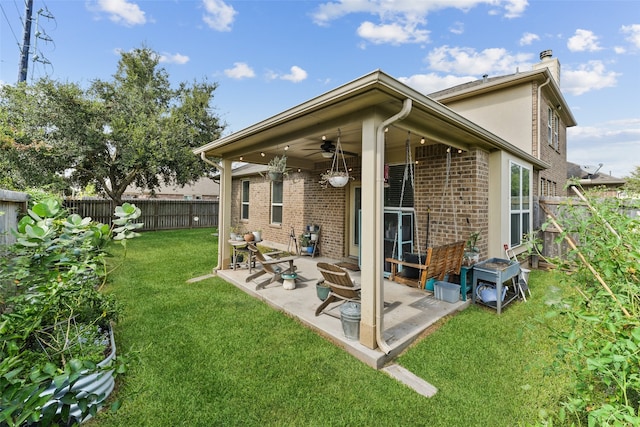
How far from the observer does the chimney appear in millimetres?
10125

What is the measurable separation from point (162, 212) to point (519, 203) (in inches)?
637

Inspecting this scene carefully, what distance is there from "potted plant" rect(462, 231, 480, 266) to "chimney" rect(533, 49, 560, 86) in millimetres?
9125

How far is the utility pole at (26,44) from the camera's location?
11406 mm

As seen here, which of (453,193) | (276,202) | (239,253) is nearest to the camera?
(453,193)

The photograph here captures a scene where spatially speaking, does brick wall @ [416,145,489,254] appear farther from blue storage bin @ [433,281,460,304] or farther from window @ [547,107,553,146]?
window @ [547,107,553,146]

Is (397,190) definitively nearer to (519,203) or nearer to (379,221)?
(519,203)

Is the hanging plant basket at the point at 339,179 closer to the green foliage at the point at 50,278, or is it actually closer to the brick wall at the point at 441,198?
the brick wall at the point at 441,198

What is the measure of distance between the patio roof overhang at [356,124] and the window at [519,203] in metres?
0.44

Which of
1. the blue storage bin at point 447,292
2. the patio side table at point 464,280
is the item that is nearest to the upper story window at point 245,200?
the blue storage bin at point 447,292

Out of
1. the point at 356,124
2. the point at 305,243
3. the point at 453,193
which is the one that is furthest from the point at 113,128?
the point at 453,193

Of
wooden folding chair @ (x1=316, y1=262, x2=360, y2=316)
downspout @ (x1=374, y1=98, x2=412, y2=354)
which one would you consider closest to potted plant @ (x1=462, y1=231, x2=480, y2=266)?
wooden folding chair @ (x1=316, y1=262, x2=360, y2=316)

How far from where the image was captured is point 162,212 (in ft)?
50.2

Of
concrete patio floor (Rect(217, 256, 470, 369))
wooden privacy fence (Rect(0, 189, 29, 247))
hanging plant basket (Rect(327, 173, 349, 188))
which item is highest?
hanging plant basket (Rect(327, 173, 349, 188))

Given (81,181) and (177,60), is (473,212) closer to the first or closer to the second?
(81,181)
